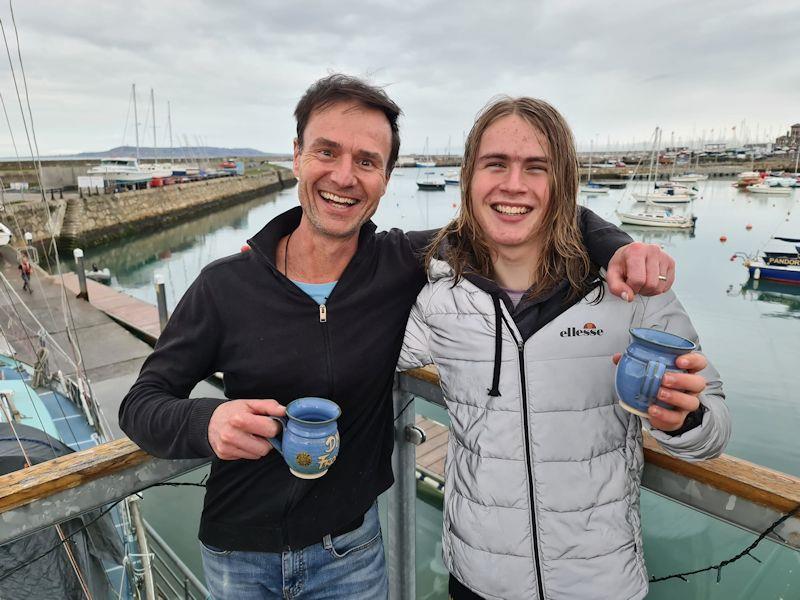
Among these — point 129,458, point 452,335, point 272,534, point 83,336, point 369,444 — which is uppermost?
point 452,335

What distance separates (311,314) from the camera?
1553 millimetres

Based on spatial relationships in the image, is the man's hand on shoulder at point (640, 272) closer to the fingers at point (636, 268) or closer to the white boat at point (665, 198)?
the fingers at point (636, 268)

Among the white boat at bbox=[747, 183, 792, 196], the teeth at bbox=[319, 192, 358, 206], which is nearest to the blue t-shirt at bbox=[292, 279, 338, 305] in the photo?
the teeth at bbox=[319, 192, 358, 206]

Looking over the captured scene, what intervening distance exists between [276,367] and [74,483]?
0.57m

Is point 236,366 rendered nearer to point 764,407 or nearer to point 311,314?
point 311,314

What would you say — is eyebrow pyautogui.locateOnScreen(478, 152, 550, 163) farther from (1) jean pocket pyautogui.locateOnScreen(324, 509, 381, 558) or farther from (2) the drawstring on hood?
(1) jean pocket pyautogui.locateOnScreen(324, 509, 381, 558)

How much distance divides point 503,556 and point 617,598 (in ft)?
0.95

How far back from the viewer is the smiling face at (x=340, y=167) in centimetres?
165

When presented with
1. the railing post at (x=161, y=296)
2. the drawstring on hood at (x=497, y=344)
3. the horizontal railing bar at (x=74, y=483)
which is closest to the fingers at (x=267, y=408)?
the horizontal railing bar at (x=74, y=483)

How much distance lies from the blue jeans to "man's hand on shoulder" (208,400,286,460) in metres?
0.50

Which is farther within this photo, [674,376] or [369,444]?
[369,444]

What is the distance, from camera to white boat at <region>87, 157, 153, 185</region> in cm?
3291

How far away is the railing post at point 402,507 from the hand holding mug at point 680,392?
0.90m

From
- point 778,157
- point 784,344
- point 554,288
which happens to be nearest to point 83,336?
point 554,288
